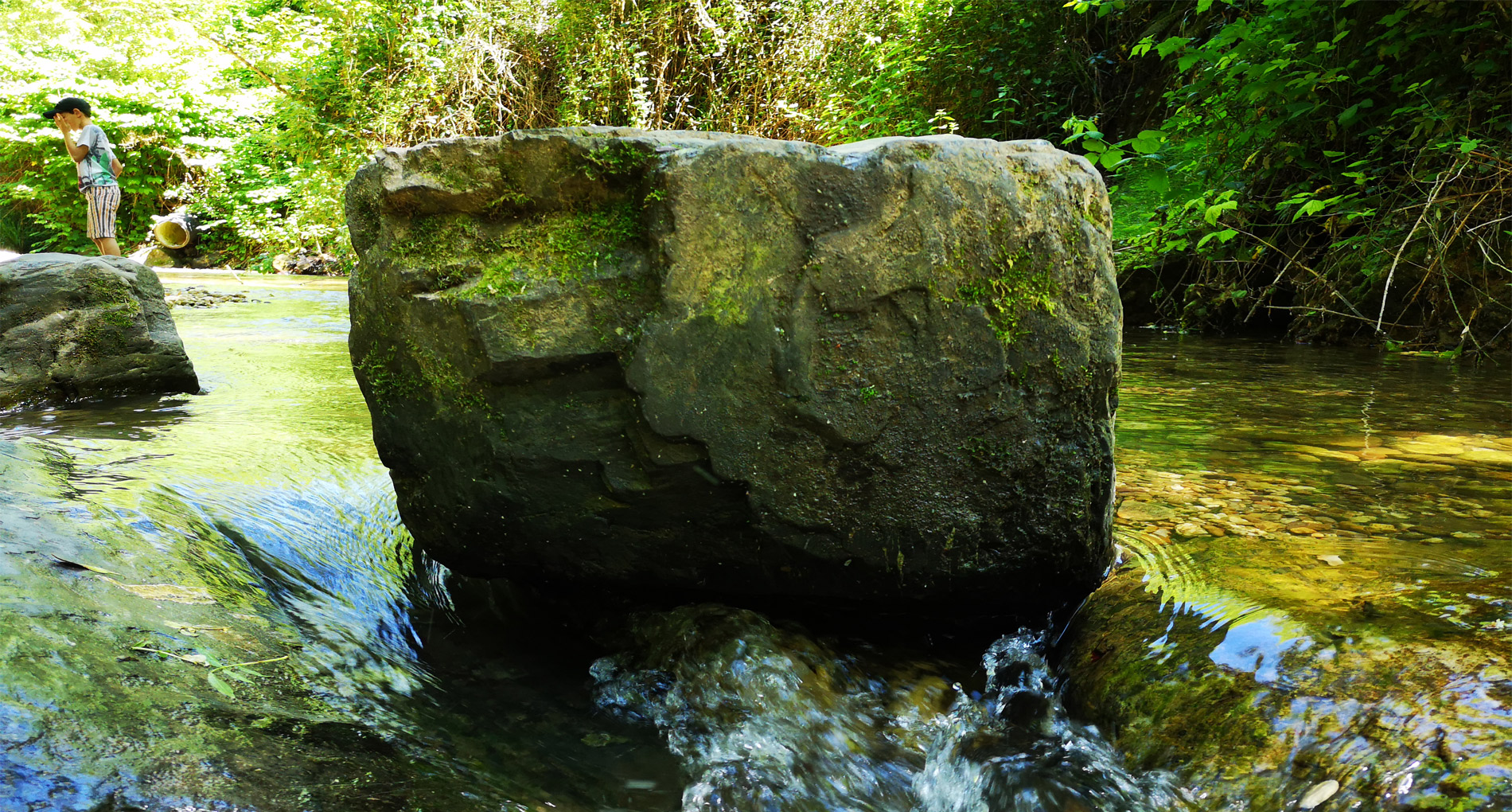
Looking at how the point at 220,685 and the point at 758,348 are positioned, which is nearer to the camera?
the point at 220,685

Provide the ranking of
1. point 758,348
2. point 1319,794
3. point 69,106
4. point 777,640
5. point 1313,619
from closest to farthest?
point 1319,794
point 1313,619
point 758,348
point 777,640
point 69,106

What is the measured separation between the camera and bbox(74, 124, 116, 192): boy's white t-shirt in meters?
8.26

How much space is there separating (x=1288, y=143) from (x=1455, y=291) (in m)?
1.43

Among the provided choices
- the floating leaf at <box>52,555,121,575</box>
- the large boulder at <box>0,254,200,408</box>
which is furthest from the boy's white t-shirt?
the floating leaf at <box>52,555,121,575</box>

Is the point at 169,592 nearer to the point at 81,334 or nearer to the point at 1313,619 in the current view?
the point at 1313,619

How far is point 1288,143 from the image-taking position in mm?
6199

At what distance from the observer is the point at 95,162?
27.5 ft

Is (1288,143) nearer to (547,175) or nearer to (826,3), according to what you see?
(547,175)

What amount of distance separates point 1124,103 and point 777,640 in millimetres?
9426

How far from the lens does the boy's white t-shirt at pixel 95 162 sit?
826cm

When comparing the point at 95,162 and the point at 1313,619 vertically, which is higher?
the point at 95,162

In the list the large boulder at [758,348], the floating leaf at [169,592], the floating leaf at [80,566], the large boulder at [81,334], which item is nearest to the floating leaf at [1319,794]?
the large boulder at [758,348]

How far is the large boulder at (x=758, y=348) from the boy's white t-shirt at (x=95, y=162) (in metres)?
7.94

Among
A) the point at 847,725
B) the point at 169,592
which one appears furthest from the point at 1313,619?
the point at 169,592
